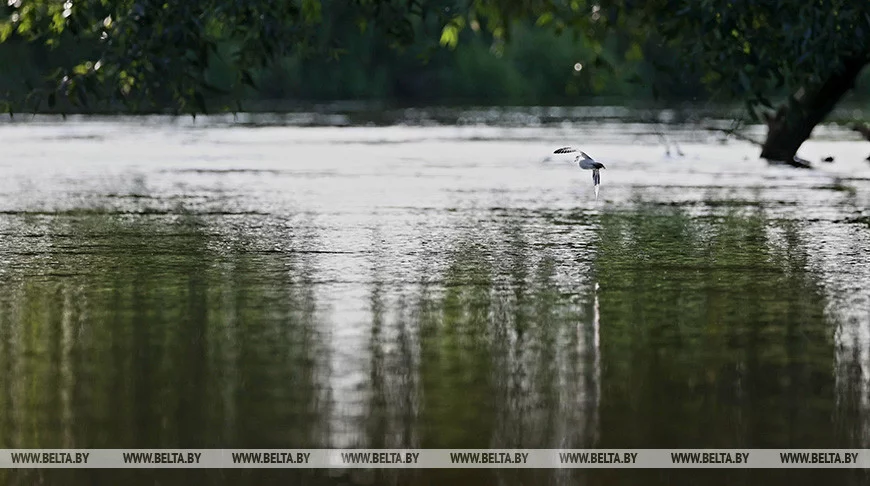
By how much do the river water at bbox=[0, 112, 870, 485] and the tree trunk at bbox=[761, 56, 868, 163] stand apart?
2.42 meters

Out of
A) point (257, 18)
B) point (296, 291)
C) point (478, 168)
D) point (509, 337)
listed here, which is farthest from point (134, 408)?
point (478, 168)

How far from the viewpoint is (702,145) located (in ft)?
132

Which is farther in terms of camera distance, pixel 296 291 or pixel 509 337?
pixel 296 291

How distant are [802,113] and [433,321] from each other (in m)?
16.2

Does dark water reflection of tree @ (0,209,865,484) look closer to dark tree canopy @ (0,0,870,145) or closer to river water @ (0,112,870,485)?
river water @ (0,112,870,485)

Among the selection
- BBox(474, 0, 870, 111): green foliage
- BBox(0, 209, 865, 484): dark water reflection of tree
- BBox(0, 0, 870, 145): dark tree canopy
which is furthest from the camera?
BBox(0, 0, 870, 145): dark tree canopy

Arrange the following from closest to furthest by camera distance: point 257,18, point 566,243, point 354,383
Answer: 1. point 354,383
2. point 566,243
3. point 257,18

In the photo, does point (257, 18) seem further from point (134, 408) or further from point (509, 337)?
point (134, 408)

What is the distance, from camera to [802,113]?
Result: 26719mm

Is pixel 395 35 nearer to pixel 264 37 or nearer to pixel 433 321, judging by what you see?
pixel 264 37

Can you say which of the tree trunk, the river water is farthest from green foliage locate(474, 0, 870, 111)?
the tree trunk

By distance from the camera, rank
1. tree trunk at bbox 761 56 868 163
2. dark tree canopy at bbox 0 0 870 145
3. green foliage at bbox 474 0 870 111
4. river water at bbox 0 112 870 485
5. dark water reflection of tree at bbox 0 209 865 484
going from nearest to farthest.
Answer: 1. dark water reflection of tree at bbox 0 209 865 484
2. river water at bbox 0 112 870 485
3. green foliage at bbox 474 0 870 111
4. dark tree canopy at bbox 0 0 870 145
5. tree trunk at bbox 761 56 868 163

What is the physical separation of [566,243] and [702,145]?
77.2ft

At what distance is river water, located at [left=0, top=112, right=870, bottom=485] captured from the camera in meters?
7.89
